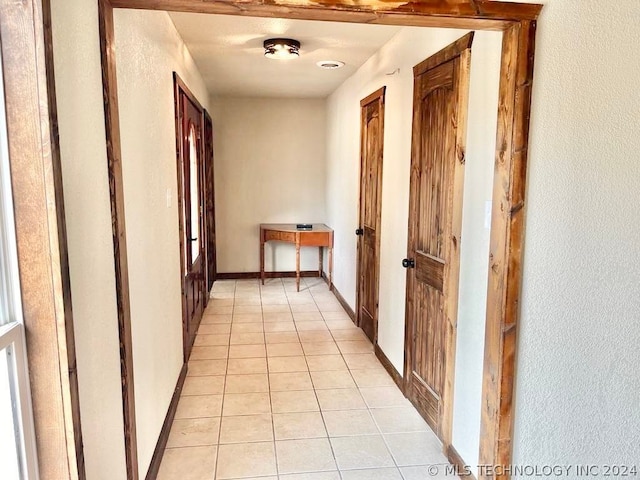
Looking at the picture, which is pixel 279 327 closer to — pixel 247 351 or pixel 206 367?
pixel 247 351

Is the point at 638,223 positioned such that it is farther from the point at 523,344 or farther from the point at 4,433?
the point at 4,433

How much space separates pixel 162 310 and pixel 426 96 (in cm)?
189

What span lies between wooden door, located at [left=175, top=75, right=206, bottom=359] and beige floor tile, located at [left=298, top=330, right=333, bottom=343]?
3.04 ft

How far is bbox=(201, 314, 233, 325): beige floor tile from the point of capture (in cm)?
440

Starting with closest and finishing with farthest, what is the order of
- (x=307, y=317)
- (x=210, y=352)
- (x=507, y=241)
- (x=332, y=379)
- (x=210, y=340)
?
(x=507, y=241), (x=332, y=379), (x=210, y=352), (x=210, y=340), (x=307, y=317)

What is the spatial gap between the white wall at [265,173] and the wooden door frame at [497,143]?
4.46m

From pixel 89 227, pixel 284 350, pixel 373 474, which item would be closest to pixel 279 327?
pixel 284 350

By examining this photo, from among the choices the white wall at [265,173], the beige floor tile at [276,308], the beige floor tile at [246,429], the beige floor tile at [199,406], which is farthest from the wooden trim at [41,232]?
the white wall at [265,173]

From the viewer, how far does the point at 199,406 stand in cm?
285

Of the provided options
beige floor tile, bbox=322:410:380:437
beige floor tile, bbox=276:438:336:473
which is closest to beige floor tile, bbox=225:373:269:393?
beige floor tile, bbox=322:410:380:437

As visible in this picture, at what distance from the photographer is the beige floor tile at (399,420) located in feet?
8.59

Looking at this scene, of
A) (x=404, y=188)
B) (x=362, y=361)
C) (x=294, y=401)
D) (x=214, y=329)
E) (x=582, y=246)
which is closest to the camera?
(x=582, y=246)

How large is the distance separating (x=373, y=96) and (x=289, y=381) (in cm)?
228

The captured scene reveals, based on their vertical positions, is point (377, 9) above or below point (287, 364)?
above
